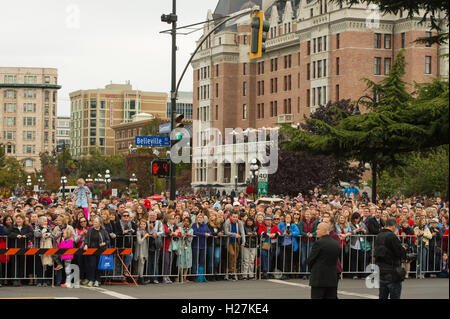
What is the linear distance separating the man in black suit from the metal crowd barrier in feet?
28.7

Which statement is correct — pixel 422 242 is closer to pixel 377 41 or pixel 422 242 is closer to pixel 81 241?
pixel 81 241

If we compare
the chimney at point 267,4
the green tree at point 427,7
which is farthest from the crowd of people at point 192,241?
the chimney at point 267,4

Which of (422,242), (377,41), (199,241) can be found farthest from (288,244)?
(377,41)

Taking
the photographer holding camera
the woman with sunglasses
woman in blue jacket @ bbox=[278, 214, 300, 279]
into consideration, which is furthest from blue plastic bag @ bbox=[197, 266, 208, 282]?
the photographer holding camera

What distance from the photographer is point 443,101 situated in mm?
10273

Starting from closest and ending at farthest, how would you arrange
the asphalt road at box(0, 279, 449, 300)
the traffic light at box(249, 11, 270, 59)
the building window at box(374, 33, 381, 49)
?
1. the asphalt road at box(0, 279, 449, 300)
2. the traffic light at box(249, 11, 270, 59)
3. the building window at box(374, 33, 381, 49)

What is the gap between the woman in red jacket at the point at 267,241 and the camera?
21.6 meters

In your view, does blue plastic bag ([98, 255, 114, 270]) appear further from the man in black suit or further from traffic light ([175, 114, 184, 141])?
the man in black suit

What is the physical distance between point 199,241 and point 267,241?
1.81 m

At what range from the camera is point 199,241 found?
20.9m

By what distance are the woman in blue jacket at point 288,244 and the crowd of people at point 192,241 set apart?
0.08 ft

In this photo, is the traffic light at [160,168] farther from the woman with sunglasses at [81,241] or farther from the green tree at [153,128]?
the green tree at [153,128]

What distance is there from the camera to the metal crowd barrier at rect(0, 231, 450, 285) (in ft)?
66.5
